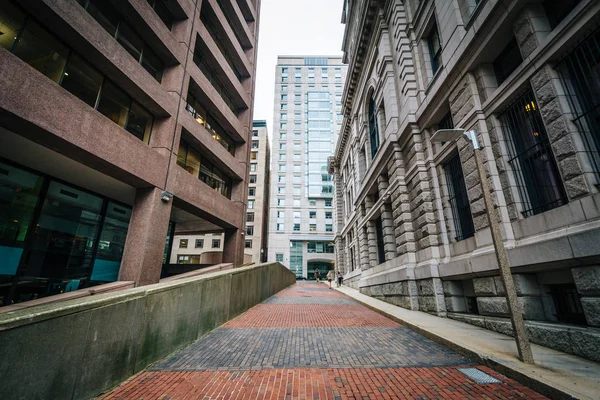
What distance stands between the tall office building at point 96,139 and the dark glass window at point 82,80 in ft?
0.12

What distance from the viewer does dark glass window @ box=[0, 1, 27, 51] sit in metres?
7.32

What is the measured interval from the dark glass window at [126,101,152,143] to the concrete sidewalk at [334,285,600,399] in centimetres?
1355

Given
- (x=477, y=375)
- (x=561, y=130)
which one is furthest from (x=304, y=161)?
(x=477, y=375)

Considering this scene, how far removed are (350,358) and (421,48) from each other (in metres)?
13.7

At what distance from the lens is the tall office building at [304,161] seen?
5397 cm

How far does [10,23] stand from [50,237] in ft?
24.1

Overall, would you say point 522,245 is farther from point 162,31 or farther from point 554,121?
point 162,31

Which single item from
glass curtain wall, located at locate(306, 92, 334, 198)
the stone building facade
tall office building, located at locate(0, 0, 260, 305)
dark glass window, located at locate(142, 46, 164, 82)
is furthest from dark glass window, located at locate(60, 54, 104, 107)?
glass curtain wall, located at locate(306, 92, 334, 198)

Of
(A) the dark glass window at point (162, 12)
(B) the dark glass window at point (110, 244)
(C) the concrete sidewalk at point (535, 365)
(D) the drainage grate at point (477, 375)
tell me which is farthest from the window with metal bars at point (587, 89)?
(B) the dark glass window at point (110, 244)

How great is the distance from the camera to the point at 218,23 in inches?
720

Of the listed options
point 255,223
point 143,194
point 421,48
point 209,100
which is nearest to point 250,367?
point 143,194

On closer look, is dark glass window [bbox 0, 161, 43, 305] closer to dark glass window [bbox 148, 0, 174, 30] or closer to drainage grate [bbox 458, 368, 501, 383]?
dark glass window [bbox 148, 0, 174, 30]

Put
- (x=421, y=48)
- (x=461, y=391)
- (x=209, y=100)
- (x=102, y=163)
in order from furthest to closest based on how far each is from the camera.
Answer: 1. (x=209, y=100)
2. (x=421, y=48)
3. (x=102, y=163)
4. (x=461, y=391)

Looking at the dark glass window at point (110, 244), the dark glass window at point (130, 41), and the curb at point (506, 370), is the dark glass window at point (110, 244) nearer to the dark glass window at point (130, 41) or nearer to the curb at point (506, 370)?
the dark glass window at point (130, 41)
